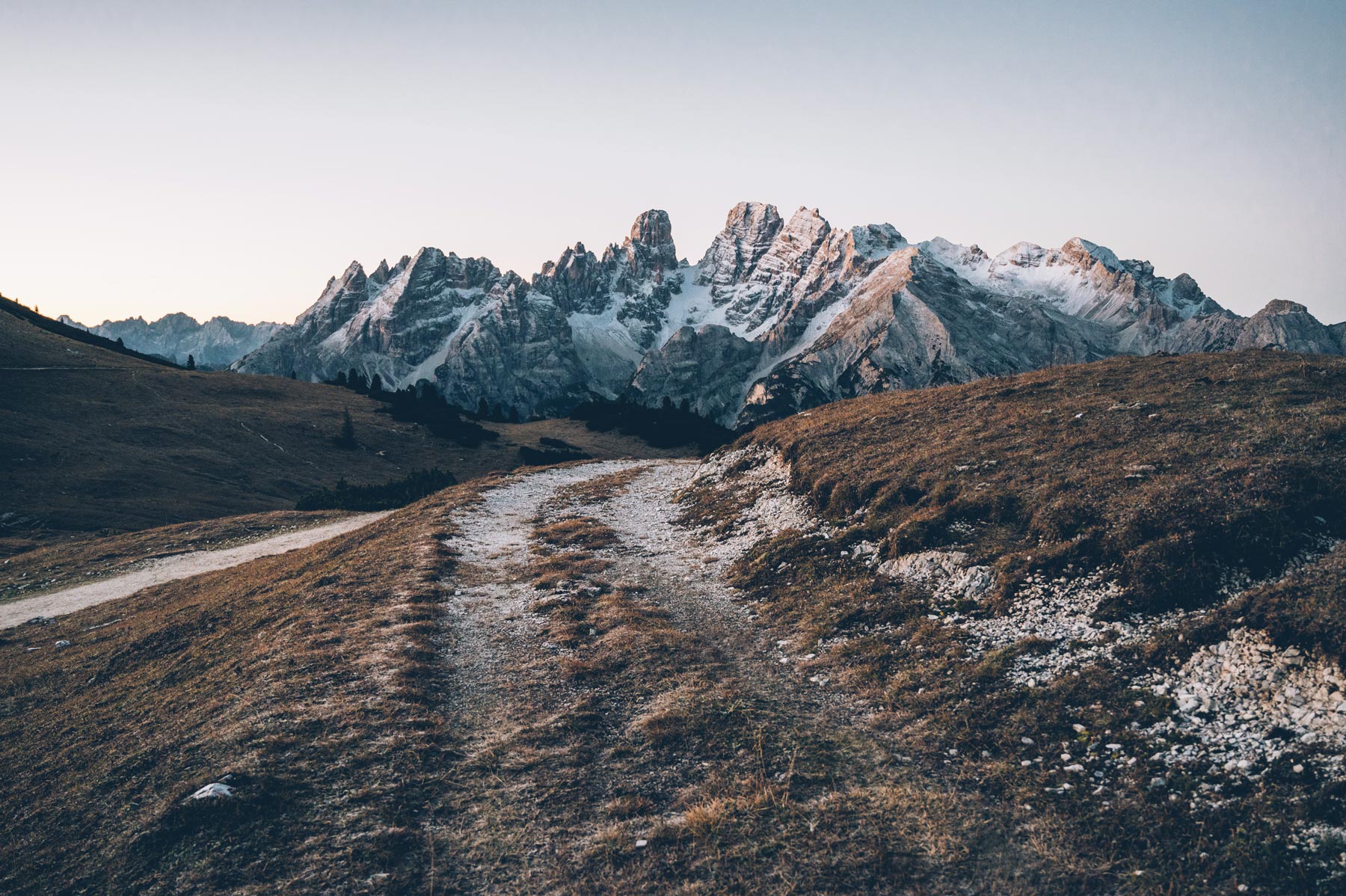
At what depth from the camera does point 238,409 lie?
300 ft

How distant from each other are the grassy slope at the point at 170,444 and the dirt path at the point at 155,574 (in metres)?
15.3

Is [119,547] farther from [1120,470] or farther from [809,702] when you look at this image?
[1120,470]

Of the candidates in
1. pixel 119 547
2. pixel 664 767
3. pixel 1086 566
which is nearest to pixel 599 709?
pixel 664 767

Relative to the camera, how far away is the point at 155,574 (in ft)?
127

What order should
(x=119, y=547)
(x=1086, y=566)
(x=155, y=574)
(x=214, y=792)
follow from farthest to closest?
(x=119, y=547)
(x=155, y=574)
(x=1086, y=566)
(x=214, y=792)

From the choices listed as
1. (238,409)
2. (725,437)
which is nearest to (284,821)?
(238,409)

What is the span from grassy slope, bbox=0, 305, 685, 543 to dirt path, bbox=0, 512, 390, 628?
15.3 m

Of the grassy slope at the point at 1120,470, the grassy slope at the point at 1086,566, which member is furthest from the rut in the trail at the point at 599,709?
the grassy slope at the point at 1120,470

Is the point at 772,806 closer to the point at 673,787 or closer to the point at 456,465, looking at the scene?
the point at 673,787

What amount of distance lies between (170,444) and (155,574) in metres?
45.5

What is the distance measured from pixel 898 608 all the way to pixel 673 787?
30.8 ft

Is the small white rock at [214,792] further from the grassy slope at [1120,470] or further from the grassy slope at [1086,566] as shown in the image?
the grassy slope at [1120,470]

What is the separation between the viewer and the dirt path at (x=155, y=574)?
3306 centimetres

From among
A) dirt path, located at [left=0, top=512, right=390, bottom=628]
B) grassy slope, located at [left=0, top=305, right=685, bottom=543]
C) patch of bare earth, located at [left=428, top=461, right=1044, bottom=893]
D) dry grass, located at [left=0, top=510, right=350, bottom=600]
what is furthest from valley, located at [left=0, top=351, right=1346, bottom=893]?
grassy slope, located at [left=0, top=305, right=685, bottom=543]
